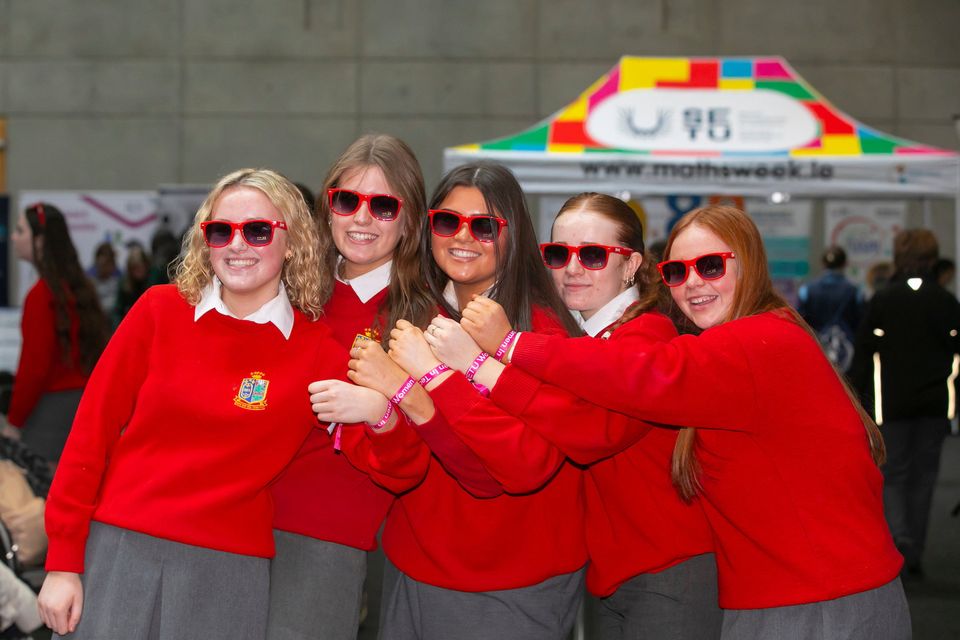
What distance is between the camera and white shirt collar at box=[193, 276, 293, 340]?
2.58 m

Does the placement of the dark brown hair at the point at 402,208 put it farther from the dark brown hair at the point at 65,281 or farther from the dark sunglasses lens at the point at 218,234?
the dark brown hair at the point at 65,281

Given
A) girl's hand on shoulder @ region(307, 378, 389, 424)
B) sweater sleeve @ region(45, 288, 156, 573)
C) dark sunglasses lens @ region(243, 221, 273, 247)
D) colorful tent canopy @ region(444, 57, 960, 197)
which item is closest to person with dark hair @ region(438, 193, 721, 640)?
girl's hand on shoulder @ region(307, 378, 389, 424)

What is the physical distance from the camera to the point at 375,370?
2389 millimetres

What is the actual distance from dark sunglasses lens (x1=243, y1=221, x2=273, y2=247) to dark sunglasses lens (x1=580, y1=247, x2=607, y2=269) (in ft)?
2.83

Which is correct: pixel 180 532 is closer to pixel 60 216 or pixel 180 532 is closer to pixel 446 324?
pixel 446 324

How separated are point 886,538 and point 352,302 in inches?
58.3

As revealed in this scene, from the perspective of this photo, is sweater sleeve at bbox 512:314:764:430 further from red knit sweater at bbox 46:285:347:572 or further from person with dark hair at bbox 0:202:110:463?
person with dark hair at bbox 0:202:110:463

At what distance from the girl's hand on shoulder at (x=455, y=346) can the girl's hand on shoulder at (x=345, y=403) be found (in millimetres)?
180

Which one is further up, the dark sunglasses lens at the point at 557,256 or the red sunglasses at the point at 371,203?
the red sunglasses at the point at 371,203

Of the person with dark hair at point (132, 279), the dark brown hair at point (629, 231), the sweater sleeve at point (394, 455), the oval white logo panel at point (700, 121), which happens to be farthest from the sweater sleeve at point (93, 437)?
the person with dark hair at point (132, 279)

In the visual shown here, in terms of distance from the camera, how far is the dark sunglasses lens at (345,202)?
2.89 meters

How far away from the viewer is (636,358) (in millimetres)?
2299

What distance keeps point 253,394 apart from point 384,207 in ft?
2.26

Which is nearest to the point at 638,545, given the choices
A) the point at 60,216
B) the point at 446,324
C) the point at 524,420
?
the point at 524,420
